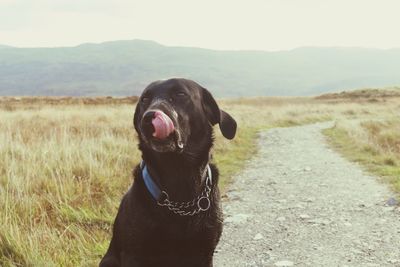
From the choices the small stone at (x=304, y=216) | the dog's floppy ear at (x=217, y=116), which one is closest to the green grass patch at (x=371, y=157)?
the small stone at (x=304, y=216)

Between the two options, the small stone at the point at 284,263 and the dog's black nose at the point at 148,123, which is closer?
the dog's black nose at the point at 148,123

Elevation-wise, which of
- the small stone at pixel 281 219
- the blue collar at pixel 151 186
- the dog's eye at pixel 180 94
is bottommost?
the small stone at pixel 281 219

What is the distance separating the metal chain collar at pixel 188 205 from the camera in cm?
312

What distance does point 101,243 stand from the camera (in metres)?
4.50

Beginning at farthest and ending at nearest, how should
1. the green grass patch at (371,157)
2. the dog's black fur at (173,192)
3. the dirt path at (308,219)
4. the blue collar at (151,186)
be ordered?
the green grass patch at (371,157) < the dirt path at (308,219) < the blue collar at (151,186) < the dog's black fur at (173,192)

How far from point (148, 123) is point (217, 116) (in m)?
0.93

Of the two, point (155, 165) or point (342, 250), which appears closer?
point (155, 165)

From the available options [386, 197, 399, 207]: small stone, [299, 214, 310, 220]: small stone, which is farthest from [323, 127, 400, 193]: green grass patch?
[299, 214, 310, 220]: small stone

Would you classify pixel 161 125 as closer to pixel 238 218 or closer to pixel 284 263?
pixel 284 263

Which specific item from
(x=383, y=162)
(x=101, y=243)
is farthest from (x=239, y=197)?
(x=383, y=162)

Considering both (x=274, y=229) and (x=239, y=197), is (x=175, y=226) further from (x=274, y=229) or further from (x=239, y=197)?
(x=239, y=197)

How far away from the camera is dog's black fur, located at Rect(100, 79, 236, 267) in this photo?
3.02 metres

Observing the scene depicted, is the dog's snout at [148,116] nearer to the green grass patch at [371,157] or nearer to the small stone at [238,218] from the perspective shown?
the small stone at [238,218]

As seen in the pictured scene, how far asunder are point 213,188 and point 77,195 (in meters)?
2.78
